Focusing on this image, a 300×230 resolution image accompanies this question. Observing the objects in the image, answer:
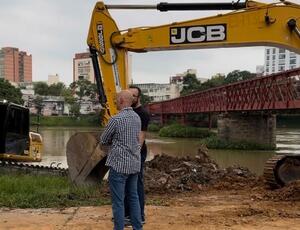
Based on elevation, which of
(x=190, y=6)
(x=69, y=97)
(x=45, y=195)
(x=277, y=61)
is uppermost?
(x=277, y=61)

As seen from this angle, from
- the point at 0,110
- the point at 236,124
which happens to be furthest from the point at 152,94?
the point at 0,110

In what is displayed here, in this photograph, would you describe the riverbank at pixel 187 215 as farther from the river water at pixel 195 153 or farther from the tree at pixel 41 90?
the tree at pixel 41 90

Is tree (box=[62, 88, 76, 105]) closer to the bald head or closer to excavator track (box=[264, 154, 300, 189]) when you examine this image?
excavator track (box=[264, 154, 300, 189])

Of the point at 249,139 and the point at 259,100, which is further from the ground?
the point at 259,100

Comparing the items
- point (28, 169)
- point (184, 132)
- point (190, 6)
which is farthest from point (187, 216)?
point (184, 132)

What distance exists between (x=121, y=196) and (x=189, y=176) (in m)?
5.70

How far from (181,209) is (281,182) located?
3.22 m

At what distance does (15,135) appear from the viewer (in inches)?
624

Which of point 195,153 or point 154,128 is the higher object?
point 154,128

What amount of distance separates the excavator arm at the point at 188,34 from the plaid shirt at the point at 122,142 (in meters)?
4.14

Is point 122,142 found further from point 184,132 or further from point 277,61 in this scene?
point 277,61

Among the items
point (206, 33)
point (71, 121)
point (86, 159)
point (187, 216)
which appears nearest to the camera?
point (187, 216)

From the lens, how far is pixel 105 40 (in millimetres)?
11172

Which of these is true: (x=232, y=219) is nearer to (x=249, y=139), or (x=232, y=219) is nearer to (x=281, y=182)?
(x=281, y=182)
